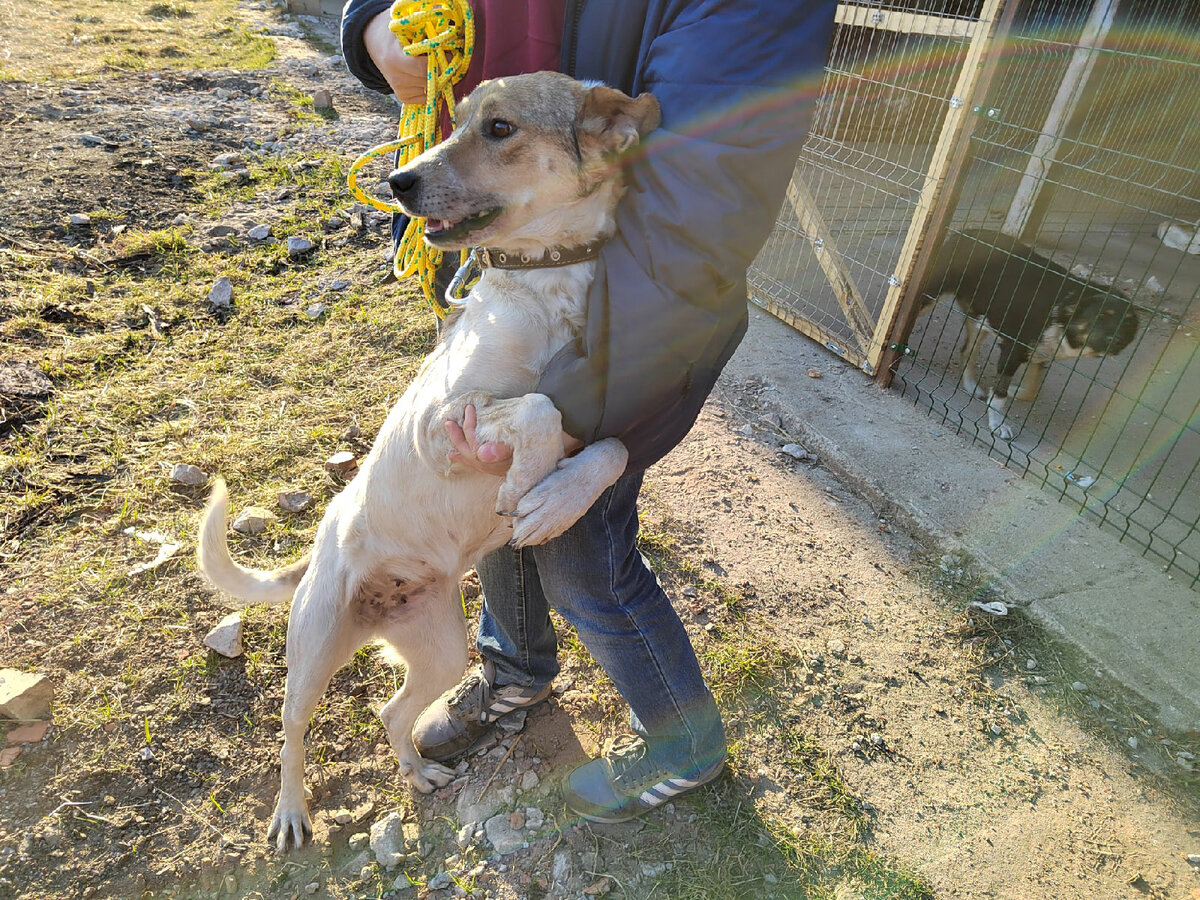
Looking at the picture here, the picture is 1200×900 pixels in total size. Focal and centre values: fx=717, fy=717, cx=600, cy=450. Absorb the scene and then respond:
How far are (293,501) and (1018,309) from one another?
417 cm

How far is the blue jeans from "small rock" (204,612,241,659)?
3.37ft

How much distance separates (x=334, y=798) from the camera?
7.59 ft

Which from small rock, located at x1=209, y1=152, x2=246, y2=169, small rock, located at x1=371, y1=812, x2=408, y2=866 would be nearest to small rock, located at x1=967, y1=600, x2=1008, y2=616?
small rock, located at x1=371, y1=812, x2=408, y2=866

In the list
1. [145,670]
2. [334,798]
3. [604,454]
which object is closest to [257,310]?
[145,670]

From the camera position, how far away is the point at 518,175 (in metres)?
1.89

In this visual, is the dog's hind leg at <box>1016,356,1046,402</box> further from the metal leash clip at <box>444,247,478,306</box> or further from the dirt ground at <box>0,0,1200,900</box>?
the metal leash clip at <box>444,247,478,306</box>

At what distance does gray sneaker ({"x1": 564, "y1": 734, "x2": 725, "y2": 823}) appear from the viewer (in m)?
2.16

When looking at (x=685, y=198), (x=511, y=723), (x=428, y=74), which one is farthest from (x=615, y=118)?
(x=511, y=723)

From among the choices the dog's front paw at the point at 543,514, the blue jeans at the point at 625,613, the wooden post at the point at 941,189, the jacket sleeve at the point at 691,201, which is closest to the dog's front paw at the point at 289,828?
the blue jeans at the point at 625,613

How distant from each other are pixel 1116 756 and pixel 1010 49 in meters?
3.39

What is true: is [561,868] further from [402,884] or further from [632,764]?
[402,884]

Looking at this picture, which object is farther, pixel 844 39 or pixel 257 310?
pixel 844 39

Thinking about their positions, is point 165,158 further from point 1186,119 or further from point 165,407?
point 1186,119

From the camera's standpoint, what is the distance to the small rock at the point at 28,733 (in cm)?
234
